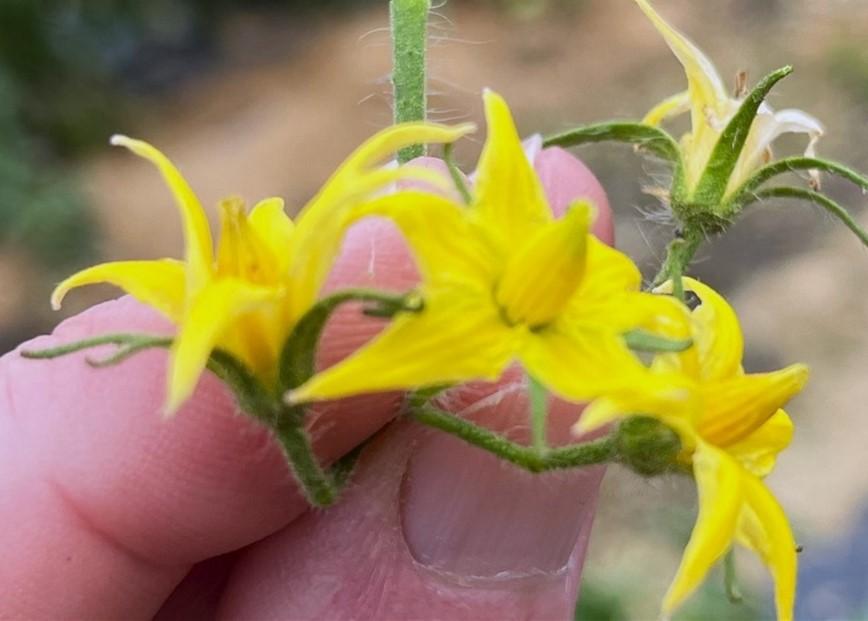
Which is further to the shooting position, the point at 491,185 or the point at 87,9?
the point at 87,9

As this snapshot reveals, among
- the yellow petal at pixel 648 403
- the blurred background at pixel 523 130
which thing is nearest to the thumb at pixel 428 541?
the yellow petal at pixel 648 403

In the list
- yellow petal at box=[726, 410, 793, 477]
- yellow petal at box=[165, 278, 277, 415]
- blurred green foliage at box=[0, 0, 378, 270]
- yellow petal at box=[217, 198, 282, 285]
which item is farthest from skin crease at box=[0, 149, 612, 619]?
blurred green foliage at box=[0, 0, 378, 270]

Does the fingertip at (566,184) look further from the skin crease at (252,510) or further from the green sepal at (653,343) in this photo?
the green sepal at (653,343)

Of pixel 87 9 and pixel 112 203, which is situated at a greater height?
pixel 87 9

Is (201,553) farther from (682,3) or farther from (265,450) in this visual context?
(682,3)

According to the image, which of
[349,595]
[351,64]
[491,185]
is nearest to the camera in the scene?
[491,185]

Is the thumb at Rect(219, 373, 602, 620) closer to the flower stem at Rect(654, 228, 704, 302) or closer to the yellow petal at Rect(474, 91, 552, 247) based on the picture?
the flower stem at Rect(654, 228, 704, 302)

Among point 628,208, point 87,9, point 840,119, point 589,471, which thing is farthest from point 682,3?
point 589,471

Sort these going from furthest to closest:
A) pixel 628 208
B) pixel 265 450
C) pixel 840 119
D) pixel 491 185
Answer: pixel 840 119
pixel 628 208
pixel 265 450
pixel 491 185
